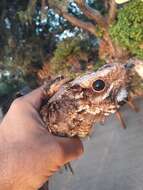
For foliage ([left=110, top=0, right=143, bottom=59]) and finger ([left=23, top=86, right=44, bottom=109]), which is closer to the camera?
finger ([left=23, top=86, right=44, bottom=109])

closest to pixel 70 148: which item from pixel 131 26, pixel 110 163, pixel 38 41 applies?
pixel 131 26

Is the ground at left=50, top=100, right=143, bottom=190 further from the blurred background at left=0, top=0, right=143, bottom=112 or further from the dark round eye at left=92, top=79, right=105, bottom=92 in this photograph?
the dark round eye at left=92, top=79, right=105, bottom=92

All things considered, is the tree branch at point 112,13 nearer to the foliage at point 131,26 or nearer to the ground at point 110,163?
the foliage at point 131,26

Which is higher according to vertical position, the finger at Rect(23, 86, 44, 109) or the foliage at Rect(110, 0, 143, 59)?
the finger at Rect(23, 86, 44, 109)

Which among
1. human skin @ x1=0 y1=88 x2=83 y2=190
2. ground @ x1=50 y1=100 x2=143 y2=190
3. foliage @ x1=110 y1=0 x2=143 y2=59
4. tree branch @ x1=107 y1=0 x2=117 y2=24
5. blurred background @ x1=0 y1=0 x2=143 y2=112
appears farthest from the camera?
blurred background @ x1=0 y1=0 x2=143 y2=112

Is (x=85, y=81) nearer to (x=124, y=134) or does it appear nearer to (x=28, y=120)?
(x=28, y=120)

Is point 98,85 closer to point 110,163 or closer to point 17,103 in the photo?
point 17,103

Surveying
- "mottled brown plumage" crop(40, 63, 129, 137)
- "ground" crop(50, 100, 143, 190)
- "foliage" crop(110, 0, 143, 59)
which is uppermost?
"mottled brown plumage" crop(40, 63, 129, 137)

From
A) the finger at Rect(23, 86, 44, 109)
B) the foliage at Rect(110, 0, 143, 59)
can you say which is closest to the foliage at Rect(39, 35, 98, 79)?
the foliage at Rect(110, 0, 143, 59)
